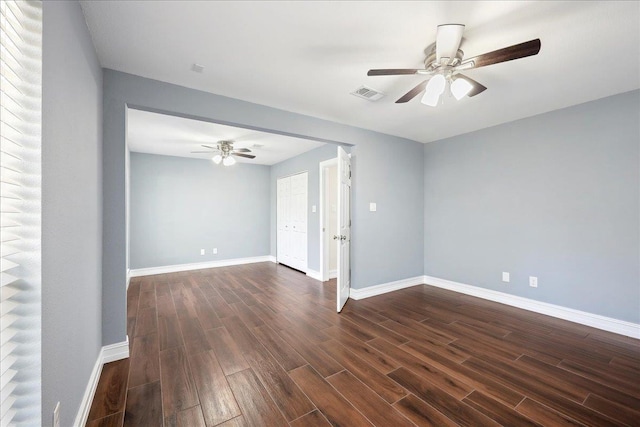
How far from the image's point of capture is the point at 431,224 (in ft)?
14.8

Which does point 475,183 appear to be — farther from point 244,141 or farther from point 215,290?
point 215,290

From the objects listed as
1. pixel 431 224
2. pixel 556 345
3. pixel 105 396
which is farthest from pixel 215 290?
pixel 556 345

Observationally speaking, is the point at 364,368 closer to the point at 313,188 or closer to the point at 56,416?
the point at 56,416

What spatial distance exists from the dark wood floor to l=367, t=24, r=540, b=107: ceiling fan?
2.19m

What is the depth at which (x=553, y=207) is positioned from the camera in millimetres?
3143

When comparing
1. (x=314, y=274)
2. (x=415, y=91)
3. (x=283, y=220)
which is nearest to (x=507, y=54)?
(x=415, y=91)

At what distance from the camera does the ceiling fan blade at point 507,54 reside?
1.46 m

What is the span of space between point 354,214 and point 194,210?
12.3 ft

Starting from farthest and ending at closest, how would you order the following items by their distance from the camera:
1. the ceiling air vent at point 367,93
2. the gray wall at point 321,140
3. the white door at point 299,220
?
the white door at point 299,220 < the ceiling air vent at point 367,93 < the gray wall at point 321,140

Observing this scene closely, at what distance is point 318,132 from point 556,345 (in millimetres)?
3379

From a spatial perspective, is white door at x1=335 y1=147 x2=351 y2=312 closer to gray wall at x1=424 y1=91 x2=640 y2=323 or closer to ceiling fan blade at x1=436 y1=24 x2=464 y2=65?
ceiling fan blade at x1=436 y1=24 x2=464 y2=65

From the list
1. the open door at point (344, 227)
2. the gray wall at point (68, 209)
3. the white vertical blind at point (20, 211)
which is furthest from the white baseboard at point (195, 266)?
the white vertical blind at point (20, 211)

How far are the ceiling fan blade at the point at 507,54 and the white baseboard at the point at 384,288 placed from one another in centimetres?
296

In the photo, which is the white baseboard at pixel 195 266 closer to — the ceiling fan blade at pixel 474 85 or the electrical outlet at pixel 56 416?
the electrical outlet at pixel 56 416
